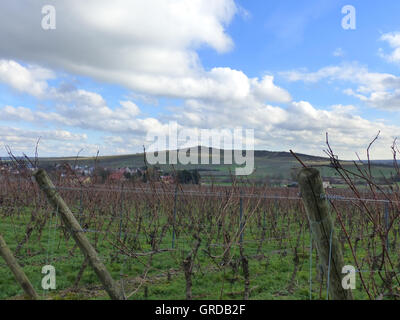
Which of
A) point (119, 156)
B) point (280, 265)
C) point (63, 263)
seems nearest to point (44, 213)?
point (63, 263)

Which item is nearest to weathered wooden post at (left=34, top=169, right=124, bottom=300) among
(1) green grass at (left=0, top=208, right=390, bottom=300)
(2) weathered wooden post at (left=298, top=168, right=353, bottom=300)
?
(1) green grass at (left=0, top=208, right=390, bottom=300)

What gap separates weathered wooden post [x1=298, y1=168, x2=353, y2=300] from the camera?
1676 mm

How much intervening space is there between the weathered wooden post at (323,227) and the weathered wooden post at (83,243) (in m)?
1.28

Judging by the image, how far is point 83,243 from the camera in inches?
86.9

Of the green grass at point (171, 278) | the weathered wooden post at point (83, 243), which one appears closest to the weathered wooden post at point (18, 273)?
the weathered wooden post at point (83, 243)

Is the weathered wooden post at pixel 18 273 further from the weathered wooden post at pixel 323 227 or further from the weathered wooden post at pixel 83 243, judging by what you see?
the weathered wooden post at pixel 323 227

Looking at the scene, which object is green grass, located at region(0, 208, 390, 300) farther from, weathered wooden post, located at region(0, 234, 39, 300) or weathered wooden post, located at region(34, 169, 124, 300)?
weathered wooden post, located at region(0, 234, 39, 300)

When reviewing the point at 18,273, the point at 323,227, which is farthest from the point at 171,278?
the point at 323,227

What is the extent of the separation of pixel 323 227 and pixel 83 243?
148 cm

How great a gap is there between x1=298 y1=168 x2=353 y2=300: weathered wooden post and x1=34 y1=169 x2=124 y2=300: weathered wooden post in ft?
4.19
